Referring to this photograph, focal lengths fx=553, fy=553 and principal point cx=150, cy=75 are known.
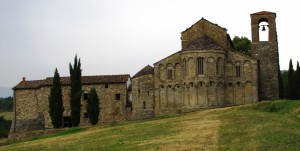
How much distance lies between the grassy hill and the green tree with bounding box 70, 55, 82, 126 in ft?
64.2

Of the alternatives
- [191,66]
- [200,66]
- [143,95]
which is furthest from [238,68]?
[143,95]

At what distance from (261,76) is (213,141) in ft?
101

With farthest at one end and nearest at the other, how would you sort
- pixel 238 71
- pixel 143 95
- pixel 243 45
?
pixel 243 45
pixel 143 95
pixel 238 71

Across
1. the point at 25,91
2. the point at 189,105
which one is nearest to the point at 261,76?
the point at 189,105

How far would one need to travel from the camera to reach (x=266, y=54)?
5944 cm

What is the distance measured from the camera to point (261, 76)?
59.1 meters

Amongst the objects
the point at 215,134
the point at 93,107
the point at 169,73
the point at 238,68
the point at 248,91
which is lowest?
the point at 215,134

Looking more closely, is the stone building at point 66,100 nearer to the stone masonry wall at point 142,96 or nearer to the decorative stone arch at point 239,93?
the stone masonry wall at point 142,96

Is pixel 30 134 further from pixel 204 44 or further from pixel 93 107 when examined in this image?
pixel 204 44

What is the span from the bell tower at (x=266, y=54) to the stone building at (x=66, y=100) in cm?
1564

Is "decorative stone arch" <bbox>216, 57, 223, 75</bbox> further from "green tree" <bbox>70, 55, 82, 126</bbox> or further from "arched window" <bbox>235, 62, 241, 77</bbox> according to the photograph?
"green tree" <bbox>70, 55, 82, 126</bbox>

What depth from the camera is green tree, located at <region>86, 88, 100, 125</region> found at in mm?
61188

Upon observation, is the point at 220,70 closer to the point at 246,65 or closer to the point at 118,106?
the point at 246,65

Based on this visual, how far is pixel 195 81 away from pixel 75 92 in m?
13.9
